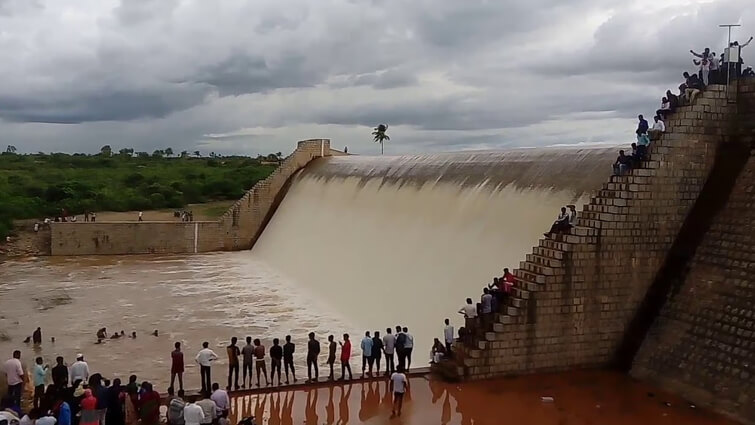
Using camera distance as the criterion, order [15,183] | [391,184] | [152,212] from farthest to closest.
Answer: [15,183] < [152,212] < [391,184]

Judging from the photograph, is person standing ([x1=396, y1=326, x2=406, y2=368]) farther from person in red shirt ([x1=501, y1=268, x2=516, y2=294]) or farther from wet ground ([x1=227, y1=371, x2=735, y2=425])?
person in red shirt ([x1=501, y1=268, x2=516, y2=294])

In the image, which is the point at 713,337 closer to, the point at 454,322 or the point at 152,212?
the point at 454,322

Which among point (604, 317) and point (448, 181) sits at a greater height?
point (448, 181)

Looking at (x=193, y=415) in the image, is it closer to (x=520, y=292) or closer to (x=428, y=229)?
(x=520, y=292)

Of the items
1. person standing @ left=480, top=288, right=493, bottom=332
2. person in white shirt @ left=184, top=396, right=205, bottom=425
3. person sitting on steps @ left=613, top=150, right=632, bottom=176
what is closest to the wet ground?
person standing @ left=480, top=288, right=493, bottom=332

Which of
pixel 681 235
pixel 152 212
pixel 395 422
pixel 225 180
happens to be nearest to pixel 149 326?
pixel 395 422

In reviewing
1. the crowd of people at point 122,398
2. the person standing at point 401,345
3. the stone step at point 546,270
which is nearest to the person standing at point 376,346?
the crowd of people at point 122,398
